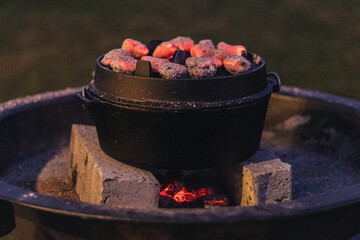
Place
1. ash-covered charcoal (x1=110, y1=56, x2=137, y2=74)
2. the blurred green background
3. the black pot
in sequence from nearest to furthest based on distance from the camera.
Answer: the black pot < ash-covered charcoal (x1=110, y1=56, x2=137, y2=74) < the blurred green background

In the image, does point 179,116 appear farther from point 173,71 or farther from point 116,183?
point 116,183

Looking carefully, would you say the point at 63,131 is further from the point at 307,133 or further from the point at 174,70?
the point at 307,133

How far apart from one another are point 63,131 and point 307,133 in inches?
65.7

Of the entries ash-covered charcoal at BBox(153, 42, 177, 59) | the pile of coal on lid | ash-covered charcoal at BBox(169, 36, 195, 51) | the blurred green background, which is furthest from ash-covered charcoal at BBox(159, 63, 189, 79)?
the blurred green background

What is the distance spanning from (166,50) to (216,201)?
2.76ft

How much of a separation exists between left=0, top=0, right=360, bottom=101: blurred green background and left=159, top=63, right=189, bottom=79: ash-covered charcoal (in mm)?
3631

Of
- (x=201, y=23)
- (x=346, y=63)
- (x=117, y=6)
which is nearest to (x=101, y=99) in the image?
(x=346, y=63)

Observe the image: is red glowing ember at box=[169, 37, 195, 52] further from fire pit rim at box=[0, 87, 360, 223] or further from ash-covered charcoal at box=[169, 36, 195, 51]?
fire pit rim at box=[0, 87, 360, 223]

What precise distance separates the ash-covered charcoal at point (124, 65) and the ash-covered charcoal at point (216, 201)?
82cm

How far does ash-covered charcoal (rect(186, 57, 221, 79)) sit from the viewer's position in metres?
1.86

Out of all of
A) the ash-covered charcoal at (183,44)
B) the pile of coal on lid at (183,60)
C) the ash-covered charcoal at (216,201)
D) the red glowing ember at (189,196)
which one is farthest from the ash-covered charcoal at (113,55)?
the ash-covered charcoal at (216,201)

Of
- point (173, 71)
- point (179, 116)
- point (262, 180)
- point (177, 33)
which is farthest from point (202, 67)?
point (177, 33)

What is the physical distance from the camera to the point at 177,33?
6.70 m

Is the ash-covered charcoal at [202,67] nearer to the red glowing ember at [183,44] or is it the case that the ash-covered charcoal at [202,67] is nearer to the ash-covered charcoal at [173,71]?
the ash-covered charcoal at [173,71]
